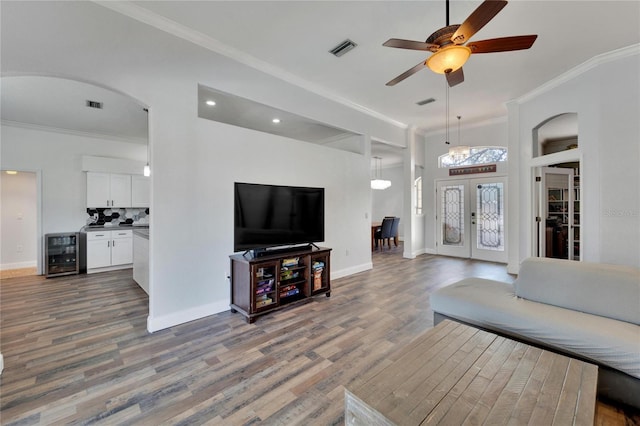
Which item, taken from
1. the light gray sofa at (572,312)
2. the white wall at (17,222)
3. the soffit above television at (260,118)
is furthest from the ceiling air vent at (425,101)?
the white wall at (17,222)

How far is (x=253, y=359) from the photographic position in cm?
223

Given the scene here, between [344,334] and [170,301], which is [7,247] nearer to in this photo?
[170,301]

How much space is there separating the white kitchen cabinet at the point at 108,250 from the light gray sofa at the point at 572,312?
6.13m

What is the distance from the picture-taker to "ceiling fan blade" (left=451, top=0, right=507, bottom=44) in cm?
161

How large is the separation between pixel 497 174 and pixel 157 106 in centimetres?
687

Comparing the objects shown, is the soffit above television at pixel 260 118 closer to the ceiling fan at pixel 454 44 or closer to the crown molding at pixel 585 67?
the ceiling fan at pixel 454 44

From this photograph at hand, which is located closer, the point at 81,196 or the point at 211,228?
the point at 211,228

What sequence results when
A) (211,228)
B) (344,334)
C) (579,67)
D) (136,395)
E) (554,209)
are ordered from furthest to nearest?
1. (554,209)
2. (579,67)
3. (211,228)
4. (344,334)
5. (136,395)

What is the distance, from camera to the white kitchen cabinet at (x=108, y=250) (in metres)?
5.14

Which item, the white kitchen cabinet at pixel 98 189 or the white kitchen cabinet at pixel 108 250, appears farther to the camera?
the white kitchen cabinet at pixel 98 189

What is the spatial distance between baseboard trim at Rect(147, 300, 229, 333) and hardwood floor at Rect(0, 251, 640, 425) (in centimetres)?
9

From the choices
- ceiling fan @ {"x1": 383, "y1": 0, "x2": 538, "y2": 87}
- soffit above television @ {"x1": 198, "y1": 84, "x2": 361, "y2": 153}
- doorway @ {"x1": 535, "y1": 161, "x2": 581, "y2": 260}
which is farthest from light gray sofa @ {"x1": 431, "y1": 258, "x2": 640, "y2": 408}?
soffit above television @ {"x1": 198, "y1": 84, "x2": 361, "y2": 153}

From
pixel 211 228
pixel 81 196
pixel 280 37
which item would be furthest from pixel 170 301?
pixel 81 196

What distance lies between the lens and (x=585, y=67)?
368 centimetres
